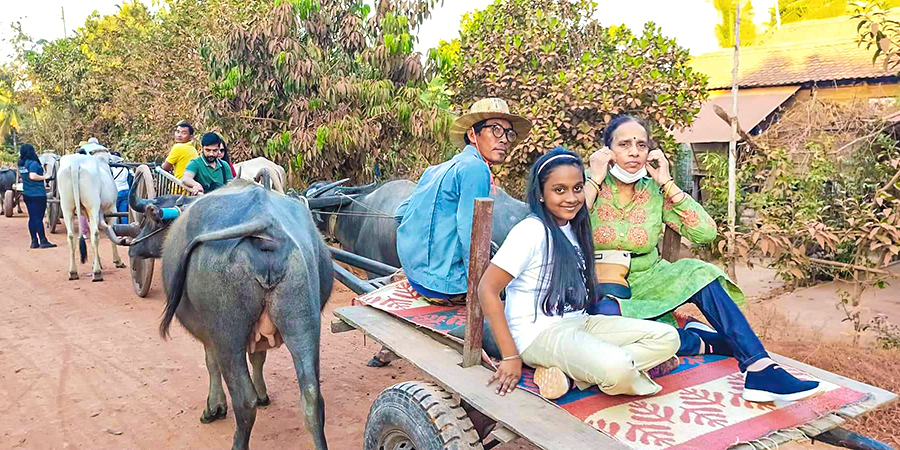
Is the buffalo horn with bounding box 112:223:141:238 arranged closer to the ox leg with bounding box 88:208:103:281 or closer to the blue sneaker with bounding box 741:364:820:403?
the ox leg with bounding box 88:208:103:281

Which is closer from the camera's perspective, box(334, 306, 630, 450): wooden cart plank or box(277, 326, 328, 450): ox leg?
box(334, 306, 630, 450): wooden cart plank

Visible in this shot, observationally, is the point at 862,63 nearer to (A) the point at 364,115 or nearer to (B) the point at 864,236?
(B) the point at 864,236

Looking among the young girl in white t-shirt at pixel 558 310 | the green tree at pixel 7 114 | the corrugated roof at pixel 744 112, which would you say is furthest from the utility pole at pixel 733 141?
the green tree at pixel 7 114

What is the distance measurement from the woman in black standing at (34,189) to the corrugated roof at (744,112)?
474 inches

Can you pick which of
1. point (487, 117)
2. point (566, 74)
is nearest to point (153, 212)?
point (487, 117)

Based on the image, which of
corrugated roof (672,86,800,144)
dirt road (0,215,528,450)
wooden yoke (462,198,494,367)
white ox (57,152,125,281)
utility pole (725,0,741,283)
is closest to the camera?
wooden yoke (462,198,494,367)

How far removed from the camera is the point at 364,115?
872cm

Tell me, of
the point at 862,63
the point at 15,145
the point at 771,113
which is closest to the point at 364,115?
the point at 771,113

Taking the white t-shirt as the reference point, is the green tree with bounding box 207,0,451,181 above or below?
above

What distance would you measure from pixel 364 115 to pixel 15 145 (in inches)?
1109

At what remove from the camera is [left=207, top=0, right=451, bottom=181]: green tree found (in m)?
8.54

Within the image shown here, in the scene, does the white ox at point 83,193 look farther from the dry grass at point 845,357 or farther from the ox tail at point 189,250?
the dry grass at point 845,357

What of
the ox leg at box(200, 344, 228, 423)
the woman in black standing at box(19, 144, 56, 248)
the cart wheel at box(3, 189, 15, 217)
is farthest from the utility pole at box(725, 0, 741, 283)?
the cart wheel at box(3, 189, 15, 217)

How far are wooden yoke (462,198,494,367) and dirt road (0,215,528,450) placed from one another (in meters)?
1.89
